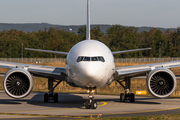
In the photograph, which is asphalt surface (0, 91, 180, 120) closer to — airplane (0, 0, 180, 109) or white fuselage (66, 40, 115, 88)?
airplane (0, 0, 180, 109)

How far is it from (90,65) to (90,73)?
18.9 inches

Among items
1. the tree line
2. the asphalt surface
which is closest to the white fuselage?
the asphalt surface

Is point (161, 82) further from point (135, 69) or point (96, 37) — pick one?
point (96, 37)

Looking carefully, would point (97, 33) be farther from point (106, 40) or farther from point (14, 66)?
point (14, 66)

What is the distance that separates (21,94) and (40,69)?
8.11 feet

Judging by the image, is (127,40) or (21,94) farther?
(127,40)

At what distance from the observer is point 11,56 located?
12119 centimetres

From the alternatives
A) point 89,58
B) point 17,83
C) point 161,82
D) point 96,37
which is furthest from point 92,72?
point 96,37

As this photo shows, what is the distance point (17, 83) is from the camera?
2064 centimetres

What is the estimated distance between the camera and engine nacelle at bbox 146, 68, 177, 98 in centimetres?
2020

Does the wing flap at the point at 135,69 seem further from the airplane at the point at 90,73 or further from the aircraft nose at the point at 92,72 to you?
the aircraft nose at the point at 92,72

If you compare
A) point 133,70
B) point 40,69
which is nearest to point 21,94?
point 40,69

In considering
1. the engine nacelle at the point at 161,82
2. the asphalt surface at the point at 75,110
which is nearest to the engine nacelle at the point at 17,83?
Answer: the asphalt surface at the point at 75,110

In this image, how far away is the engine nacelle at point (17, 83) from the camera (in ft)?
67.1
